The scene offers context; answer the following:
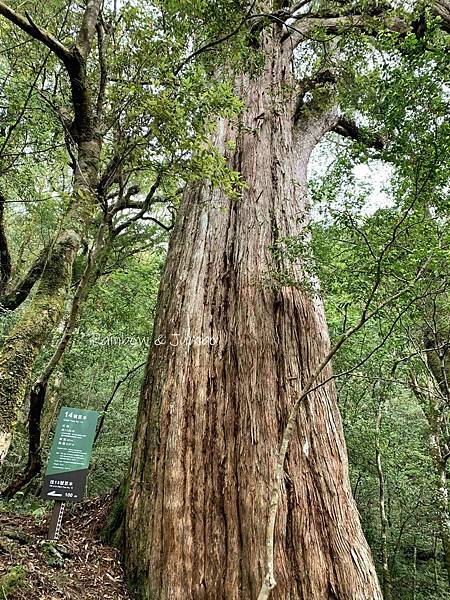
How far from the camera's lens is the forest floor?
2.12 meters

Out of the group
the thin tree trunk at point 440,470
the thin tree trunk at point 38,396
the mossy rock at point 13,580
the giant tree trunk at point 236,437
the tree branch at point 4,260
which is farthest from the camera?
the tree branch at point 4,260

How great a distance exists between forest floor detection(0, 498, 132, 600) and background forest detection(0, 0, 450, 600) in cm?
46

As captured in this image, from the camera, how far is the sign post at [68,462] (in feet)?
9.13

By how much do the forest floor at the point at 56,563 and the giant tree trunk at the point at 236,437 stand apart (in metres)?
0.18

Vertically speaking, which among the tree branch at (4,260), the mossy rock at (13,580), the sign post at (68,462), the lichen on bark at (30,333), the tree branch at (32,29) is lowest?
the mossy rock at (13,580)

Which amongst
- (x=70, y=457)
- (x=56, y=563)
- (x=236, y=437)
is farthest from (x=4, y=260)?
(x=236, y=437)

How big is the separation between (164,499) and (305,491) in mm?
914

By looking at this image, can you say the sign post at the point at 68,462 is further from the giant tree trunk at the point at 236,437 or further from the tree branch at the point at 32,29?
the tree branch at the point at 32,29

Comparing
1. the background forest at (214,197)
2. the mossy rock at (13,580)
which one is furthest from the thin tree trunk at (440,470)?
the mossy rock at (13,580)

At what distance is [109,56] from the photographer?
4.18m

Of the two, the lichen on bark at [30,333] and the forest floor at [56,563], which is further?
the lichen on bark at [30,333]

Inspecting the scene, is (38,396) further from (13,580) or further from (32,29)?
(32,29)

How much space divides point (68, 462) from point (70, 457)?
36 mm

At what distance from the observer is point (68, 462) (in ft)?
9.66
